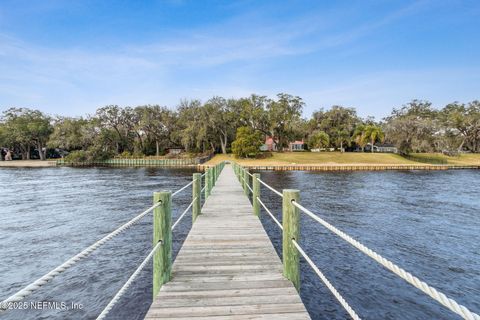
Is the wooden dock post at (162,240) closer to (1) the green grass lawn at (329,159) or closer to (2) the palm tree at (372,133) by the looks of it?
(1) the green grass lawn at (329,159)

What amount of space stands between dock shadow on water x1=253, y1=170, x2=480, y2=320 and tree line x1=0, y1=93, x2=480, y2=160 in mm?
40606

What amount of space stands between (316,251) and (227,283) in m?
6.89

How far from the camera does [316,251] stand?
1036 cm

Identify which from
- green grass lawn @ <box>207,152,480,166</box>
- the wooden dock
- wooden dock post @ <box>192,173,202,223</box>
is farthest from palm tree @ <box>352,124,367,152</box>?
the wooden dock

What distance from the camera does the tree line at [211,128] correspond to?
201 ft

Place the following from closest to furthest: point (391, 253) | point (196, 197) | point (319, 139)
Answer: point (196, 197) < point (391, 253) < point (319, 139)

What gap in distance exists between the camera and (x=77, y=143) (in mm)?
65625

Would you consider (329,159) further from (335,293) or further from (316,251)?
(335,293)

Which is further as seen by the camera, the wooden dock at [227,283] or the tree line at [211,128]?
the tree line at [211,128]

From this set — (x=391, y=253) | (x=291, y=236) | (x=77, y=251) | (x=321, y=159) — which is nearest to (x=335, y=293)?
(x=291, y=236)

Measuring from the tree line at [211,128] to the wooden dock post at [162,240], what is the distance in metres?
52.7

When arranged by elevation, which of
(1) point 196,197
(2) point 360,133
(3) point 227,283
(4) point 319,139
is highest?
(2) point 360,133

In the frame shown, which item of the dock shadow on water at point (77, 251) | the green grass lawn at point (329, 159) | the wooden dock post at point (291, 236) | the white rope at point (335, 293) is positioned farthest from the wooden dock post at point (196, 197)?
the green grass lawn at point (329, 159)

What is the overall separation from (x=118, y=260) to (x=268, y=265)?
659 centimetres
